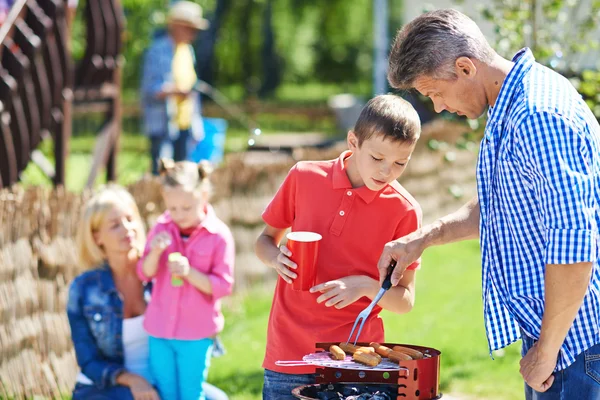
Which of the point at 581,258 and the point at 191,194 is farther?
the point at 191,194

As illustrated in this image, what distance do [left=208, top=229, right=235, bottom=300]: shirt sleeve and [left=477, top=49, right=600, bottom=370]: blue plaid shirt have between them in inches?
62.5

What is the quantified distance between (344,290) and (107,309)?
1.50 meters

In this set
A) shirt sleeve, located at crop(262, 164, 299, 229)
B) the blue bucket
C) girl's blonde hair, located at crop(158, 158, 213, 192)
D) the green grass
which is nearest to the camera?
shirt sleeve, located at crop(262, 164, 299, 229)

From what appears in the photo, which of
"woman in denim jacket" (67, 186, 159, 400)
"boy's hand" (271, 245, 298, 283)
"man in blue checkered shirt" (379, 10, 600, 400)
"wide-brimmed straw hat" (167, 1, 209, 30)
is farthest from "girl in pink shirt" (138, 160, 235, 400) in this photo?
"wide-brimmed straw hat" (167, 1, 209, 30)

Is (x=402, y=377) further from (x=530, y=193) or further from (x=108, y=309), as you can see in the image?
(x=108, y=309)

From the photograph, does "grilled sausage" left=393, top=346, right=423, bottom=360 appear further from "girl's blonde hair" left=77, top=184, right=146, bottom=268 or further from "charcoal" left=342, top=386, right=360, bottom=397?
"girl's blonde hair" left=77, top=184, right=146, bottom=268

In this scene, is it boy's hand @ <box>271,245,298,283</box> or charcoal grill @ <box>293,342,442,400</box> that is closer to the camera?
charcoal grill @ <box>293,342,442,400</box>

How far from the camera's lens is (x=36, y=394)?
16.2 ft

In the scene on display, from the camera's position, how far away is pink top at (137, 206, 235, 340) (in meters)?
4.04

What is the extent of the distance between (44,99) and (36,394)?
305 centimetres

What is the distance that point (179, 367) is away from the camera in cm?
411

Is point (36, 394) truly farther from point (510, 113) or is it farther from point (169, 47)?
point (169, 47)

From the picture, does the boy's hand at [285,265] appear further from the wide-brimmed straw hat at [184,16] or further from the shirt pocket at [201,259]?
the wide-brimmed straw hat at [184,16]

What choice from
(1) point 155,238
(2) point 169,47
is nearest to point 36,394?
(1) point 155,238
